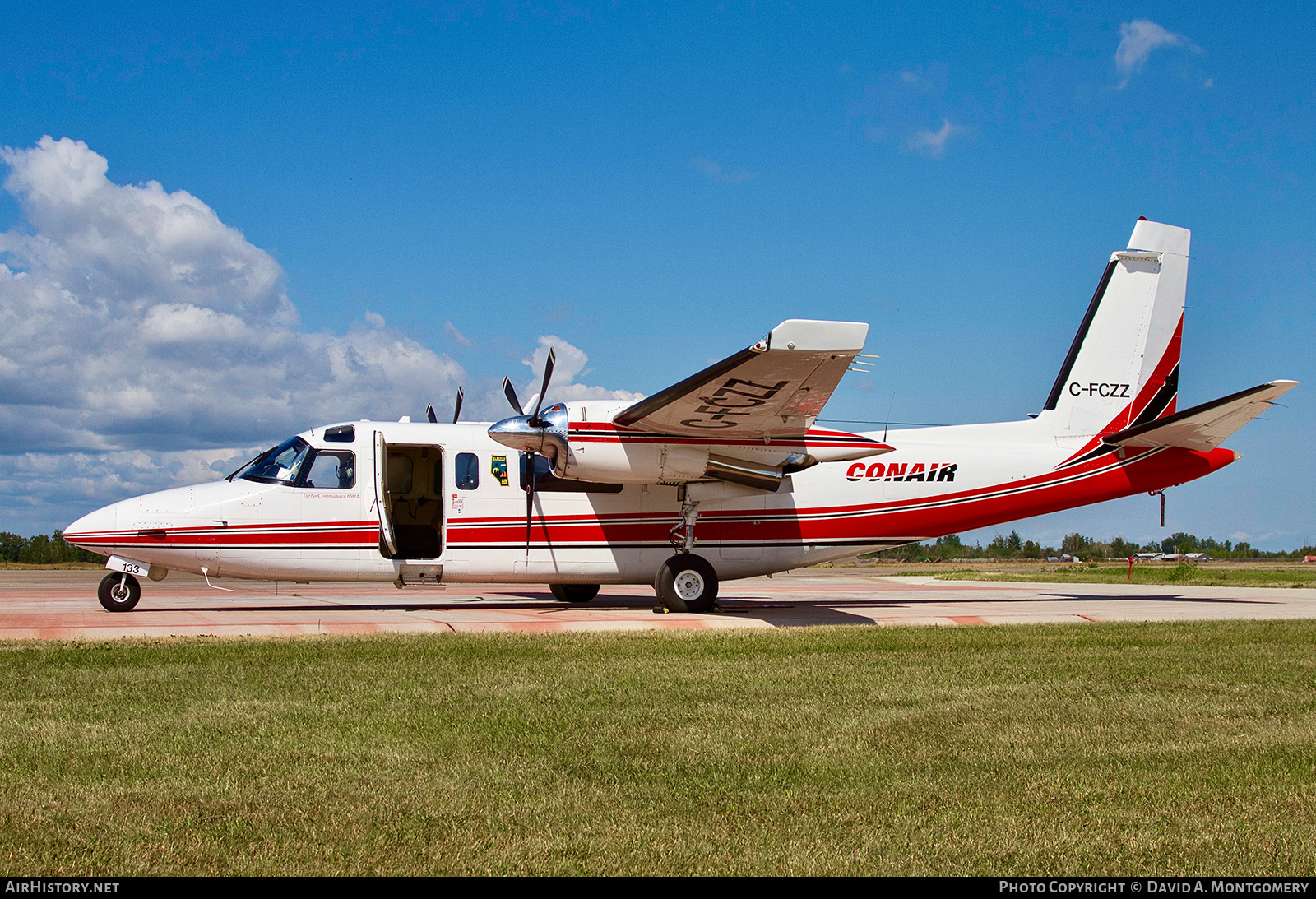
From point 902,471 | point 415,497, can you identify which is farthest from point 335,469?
point 902,471

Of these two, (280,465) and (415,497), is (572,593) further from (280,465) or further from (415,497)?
(280,465)

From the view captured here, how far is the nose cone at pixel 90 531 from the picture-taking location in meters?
13.1

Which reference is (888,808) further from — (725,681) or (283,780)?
(725,681)

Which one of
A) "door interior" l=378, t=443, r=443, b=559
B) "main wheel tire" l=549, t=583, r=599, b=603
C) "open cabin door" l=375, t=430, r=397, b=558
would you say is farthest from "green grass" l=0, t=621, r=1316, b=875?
"main wheel tire" l=549, t=583, r=599, b=603

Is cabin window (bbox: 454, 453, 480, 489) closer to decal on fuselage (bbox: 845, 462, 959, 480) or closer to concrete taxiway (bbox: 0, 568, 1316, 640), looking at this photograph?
concrete taxiway (bbox: 0, 568, 1316, 640)

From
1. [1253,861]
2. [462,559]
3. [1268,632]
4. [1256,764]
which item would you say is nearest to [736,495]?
[462,559]

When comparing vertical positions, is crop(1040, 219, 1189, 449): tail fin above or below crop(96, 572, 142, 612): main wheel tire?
above

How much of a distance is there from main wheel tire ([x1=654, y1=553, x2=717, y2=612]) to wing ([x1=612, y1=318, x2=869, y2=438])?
210 cm

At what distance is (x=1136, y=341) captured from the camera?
1672cm

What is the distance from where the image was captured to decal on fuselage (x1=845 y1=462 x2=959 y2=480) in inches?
619

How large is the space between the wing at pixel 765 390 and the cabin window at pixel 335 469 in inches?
158

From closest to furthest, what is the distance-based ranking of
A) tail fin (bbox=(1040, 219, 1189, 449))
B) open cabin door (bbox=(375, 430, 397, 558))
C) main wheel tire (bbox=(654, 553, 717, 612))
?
open cabin door (bbox=(375, 430, 397, 558)) < main wheel tire (bbox=(654, 553, 717, 612)) < tail fin (bbox=(1040, 219, 1189, 449))

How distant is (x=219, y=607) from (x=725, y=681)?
9812 millimetres

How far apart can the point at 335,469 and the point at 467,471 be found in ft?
6.20
